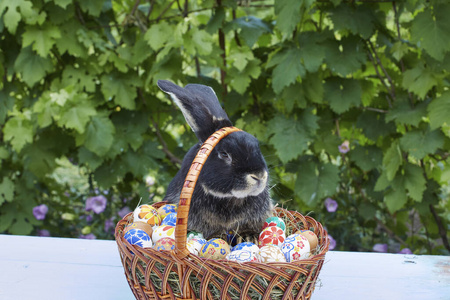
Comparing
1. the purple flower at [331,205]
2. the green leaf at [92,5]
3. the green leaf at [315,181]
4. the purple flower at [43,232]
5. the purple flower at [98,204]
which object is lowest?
the purple flower at [43,232]

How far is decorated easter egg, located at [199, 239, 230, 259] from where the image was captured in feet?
3.11

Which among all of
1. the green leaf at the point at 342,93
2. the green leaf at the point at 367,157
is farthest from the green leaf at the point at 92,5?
the green leaf at the point at 367,157

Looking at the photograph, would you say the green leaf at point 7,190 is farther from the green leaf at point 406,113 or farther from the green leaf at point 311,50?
the green leaf at point 406,113

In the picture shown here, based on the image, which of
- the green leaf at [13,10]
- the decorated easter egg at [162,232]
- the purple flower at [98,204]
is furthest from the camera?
the purple flower at [98,204]

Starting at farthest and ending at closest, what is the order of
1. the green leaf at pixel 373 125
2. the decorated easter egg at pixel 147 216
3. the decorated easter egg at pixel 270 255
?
1. the green leaf at pixel 373 125
2. the decorated easter egg at pixel 147 216
3. the decorated easter egg at pixel 270 255

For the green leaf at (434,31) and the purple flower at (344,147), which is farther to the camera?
the purple flower at (344,147)

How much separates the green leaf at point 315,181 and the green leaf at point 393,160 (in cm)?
18

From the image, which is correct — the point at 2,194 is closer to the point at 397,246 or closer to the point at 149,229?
the point at 149,229

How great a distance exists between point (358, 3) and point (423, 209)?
0.81 metres

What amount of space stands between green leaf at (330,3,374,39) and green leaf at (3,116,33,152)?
113cm

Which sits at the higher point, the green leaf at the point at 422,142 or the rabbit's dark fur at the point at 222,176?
the rabbit's dark fur at the point at 222,176

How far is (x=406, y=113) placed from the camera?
5.74 feet

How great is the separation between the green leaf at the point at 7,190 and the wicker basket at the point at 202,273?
1.24 meters

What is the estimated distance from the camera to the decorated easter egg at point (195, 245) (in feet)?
3.14
